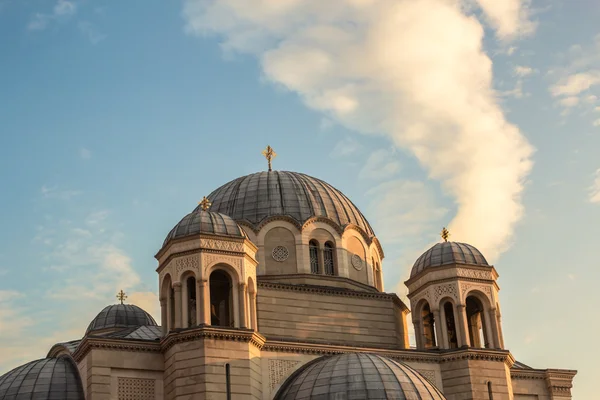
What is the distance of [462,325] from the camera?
4231 centimetres

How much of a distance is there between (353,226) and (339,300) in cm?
505

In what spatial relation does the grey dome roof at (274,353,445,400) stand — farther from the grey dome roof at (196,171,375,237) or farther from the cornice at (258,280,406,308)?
the grey dome roof at (196,171,375,237)

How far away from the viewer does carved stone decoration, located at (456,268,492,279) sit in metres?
43.4

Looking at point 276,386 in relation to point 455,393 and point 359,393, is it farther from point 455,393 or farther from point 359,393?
point 455,393

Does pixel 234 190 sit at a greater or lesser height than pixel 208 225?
greater

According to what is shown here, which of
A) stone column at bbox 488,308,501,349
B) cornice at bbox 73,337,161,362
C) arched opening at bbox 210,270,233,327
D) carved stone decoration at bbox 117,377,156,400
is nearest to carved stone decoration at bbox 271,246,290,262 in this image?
arched opening at bbox 210,270,233,327

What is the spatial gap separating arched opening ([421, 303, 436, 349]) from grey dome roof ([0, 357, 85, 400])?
1681 centimetres

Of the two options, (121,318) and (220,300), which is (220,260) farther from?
(121,318)

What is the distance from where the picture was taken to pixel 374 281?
47.4 metres

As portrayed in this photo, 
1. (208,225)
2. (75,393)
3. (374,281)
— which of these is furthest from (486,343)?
(75,393)

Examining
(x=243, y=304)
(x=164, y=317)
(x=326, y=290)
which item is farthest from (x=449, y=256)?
(x=164, y=317)

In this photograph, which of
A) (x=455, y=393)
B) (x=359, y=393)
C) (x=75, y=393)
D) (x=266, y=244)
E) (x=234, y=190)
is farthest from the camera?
(x=234, y=190)

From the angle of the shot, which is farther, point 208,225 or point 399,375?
point 208,225

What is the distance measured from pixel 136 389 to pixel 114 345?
1.93 meters
